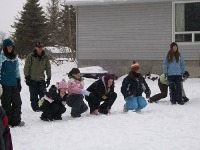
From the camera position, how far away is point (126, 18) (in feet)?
60.8

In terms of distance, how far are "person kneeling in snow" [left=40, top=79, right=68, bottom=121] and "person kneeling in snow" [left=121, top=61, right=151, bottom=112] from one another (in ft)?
5.32

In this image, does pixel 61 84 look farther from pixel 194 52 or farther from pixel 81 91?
pixel 194 52

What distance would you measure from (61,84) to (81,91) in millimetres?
572

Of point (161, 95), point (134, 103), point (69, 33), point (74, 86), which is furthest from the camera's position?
point (69, 33)

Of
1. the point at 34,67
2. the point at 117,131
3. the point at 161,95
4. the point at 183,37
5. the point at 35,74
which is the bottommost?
the point at 117,131

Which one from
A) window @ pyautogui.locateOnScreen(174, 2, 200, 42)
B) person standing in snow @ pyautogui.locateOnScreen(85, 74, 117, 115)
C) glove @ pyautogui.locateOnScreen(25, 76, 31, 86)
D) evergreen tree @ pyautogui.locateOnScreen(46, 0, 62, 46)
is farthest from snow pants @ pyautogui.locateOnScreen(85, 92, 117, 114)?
evergreen tree @ pyautogui.locateOnScreen(46, 0, 62, 46)

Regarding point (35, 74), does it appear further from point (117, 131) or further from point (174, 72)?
point (174, 72)

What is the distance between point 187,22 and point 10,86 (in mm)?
11153

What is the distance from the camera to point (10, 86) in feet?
27.5

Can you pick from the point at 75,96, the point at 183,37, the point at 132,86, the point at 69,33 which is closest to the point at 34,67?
the point at 75,96

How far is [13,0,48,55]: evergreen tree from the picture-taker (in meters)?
45.8

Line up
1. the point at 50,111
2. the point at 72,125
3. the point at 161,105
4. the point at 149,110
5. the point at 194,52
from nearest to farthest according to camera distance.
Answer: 1. the point at 72,125
2. the point at 50,111
3. the point at 149,110
4. the point at 161,105
5. the point at 194,52

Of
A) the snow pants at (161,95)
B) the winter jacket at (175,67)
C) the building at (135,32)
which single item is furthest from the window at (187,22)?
the winter jacket at (175,67)

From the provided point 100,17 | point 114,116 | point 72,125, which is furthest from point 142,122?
point 100,17
